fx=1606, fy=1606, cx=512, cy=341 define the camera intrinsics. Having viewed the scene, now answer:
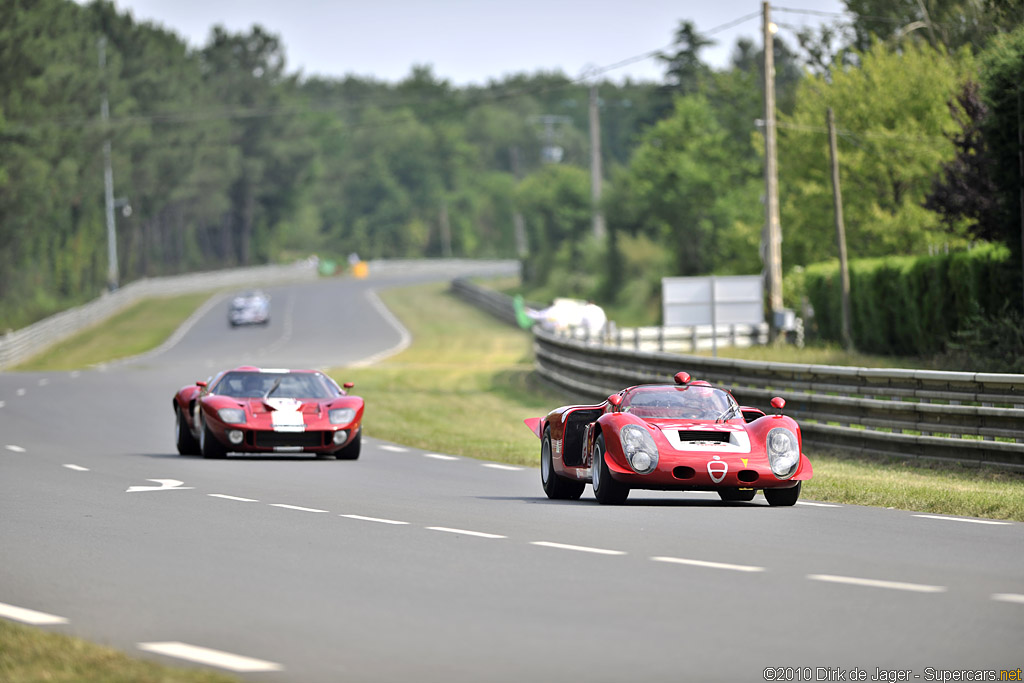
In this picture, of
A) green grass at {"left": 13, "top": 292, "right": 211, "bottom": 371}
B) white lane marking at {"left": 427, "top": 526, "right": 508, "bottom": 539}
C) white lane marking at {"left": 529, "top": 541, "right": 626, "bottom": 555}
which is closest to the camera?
white lane marking at {"left": 529, "top": 541, "right": 626, "bottom": 555}

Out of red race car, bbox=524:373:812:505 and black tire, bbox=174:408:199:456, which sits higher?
red race car, bbox=524:373:812:505

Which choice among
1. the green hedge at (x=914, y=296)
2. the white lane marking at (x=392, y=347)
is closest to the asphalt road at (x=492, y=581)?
the green hedge at (x=914, y=296)

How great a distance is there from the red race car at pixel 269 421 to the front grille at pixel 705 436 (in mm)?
7325

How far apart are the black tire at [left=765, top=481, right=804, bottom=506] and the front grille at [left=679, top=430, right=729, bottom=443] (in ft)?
2.18

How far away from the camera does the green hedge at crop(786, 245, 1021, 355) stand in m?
32.2

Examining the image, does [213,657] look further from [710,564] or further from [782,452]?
[782,452]

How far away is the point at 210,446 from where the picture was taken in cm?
2047

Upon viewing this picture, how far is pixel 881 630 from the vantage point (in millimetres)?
7703

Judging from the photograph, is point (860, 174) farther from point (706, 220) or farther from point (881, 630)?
point (881, 630)

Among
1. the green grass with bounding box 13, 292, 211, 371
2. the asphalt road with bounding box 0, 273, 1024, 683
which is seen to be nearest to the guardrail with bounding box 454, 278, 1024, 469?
the asphalt road with bounding box 0, 273, 1024, 683

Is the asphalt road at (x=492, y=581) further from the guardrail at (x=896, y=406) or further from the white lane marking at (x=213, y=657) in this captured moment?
the guardrail at (x=896, y=406)

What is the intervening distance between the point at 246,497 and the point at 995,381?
860cm

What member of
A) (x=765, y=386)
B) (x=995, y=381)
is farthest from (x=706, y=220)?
→ (x=995, y=381)

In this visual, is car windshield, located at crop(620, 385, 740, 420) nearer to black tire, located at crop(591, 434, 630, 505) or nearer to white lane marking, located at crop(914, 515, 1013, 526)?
black tire, located at crop(591, 434, 630, 505)
